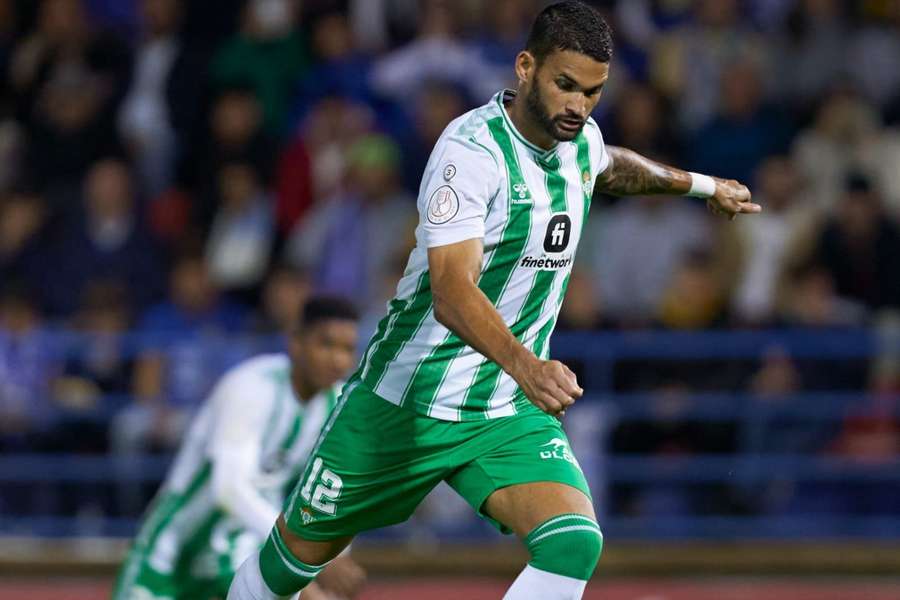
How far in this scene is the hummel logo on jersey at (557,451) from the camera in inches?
235

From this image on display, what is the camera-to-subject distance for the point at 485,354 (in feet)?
17.8

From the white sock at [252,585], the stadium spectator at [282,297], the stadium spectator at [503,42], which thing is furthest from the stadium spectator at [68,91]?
the white sock at [252,585]

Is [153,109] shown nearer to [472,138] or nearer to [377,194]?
[377,194]

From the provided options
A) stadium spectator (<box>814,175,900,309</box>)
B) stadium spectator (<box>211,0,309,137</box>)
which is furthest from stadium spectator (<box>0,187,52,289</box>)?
stadium spectator (<box>814,175,900,309</box>)

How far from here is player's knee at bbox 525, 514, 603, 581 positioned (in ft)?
18.6

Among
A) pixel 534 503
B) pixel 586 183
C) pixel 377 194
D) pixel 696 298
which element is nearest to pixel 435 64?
pixel 377 194

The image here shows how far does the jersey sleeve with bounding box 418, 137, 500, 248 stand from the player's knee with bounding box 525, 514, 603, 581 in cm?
95

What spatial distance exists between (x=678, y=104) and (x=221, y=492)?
22.2ft

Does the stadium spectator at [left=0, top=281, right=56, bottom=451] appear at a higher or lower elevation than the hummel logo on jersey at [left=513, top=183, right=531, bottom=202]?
lower

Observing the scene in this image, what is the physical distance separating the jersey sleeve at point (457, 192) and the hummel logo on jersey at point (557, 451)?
792 mm

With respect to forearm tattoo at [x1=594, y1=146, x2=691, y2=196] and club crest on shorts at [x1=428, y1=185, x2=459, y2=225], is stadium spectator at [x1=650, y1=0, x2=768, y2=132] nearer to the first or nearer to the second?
forearm tattoo at [x1=594, y1=146, x2=691, y2=196]

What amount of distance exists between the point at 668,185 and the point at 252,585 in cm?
212

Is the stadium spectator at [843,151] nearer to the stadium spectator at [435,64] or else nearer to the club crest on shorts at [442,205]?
the stadium spectator at [435,64]

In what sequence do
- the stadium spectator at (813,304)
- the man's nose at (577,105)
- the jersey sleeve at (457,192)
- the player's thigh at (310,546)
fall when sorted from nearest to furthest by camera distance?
the jersey sleeve at (457,192) < the man's nose at (577,105) < the player's thigh at (310,546) < the stadium spectator at (813,304)
